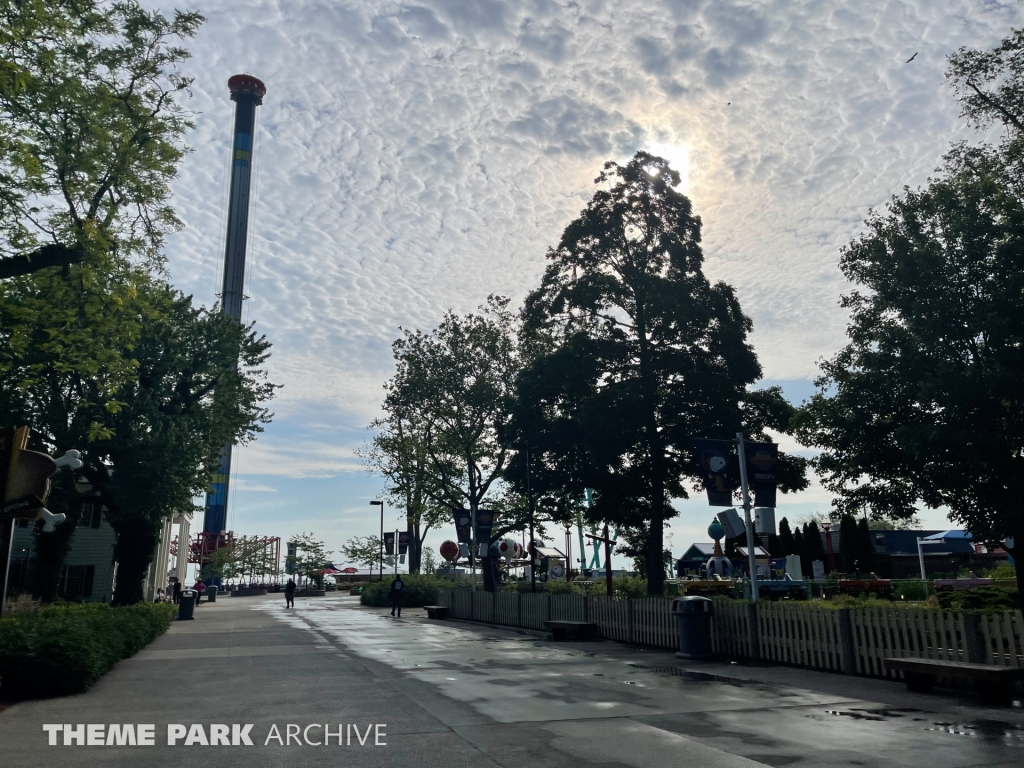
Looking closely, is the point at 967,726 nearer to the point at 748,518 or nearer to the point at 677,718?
the point at 677,718

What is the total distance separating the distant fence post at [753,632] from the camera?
14805mm

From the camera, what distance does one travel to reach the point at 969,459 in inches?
559

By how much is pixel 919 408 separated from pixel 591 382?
15006 mm

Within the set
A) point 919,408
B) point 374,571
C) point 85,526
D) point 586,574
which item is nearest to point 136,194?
point 919,408

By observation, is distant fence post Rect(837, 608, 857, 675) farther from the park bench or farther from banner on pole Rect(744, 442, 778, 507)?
banner on pole Rect(744, 442, 778, 507)

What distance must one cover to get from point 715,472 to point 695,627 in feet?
10.7

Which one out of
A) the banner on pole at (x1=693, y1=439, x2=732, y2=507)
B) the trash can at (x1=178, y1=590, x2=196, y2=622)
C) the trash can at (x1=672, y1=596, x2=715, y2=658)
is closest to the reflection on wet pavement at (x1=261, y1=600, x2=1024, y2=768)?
the trash can at (x1=672, y1=596, x2=715, y2=658)

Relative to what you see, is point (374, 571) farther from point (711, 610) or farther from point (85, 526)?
point (711, 610)

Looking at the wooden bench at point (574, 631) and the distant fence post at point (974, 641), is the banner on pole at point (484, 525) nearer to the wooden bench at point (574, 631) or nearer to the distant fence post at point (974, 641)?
the wooden bench at point (574, 631)

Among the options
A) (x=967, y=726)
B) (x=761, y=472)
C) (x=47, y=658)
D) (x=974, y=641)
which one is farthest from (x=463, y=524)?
(x=967, y=726)

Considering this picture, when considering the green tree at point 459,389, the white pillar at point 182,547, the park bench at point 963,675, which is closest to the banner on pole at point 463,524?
the green tree at point 459,389

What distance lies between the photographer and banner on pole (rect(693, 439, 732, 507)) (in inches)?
655

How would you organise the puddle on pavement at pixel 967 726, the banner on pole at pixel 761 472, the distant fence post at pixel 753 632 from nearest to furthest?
the puddle on pavement at pixel 967 726
the distant fence post at pixel 753 632
the banner on pole at pixel 761 472

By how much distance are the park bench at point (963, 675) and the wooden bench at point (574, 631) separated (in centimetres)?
1044
